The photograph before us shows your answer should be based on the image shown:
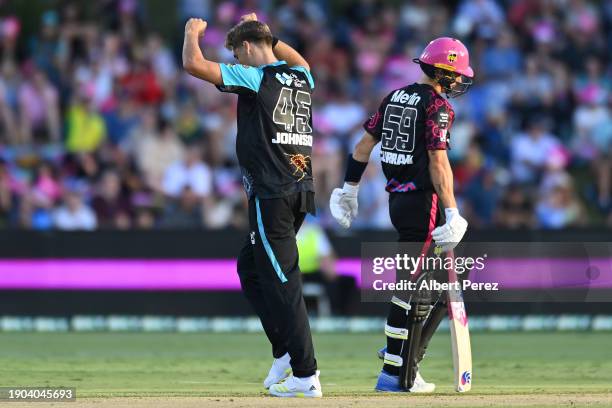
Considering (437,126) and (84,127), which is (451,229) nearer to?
(437,126)

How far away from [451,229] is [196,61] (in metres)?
2.01

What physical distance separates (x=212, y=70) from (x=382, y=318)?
846 centimetres

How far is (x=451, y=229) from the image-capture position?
8938 millimetres

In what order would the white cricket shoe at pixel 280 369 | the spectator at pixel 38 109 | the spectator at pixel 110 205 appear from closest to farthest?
the white cricket shoe at pixel 280 369 → the spectator at pixel 110 205 → the spectator at pixel 38 109

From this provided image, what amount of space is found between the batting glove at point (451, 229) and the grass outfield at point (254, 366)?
105cm

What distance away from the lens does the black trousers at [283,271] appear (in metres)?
8.89

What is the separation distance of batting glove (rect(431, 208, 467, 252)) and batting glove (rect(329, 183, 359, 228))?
95 centimetres

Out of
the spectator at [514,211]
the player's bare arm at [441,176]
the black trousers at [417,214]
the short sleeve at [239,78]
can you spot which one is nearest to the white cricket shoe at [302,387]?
the black trousers at [417,214]

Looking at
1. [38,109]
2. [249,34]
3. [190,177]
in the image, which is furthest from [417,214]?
[38,109]

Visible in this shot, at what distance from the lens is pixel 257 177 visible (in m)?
8.91

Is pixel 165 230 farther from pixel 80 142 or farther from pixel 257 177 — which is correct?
pixel 257 177

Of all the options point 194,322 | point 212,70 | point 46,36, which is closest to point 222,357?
point 194,322

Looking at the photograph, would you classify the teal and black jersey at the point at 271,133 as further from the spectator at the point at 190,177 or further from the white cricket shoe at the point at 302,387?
the spectator at the point at 190,177

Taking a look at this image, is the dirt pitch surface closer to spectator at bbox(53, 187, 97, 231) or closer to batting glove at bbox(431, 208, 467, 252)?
batting glove at bbox(431, 208, 467, 252)
